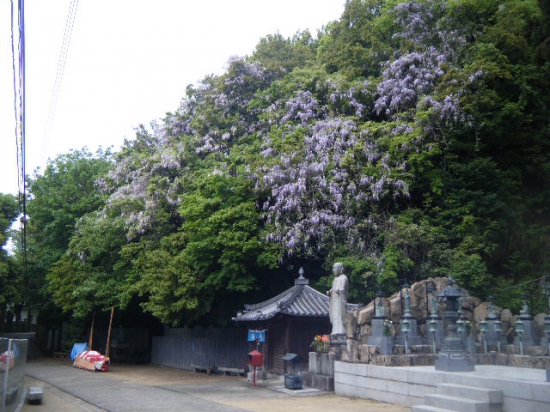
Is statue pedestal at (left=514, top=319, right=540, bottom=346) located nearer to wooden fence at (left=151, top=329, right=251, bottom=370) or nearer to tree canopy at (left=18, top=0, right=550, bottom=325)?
tree canopy at (left=18, top=0, right=550, bottom=325)

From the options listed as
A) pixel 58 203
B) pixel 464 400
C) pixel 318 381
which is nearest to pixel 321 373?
pixel 318 381

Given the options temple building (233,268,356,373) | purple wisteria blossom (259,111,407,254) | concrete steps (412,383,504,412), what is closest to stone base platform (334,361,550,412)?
concrete steps (412,383,504,412)

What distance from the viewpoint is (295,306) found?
59.6 feet

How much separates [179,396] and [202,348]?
10.2 meters

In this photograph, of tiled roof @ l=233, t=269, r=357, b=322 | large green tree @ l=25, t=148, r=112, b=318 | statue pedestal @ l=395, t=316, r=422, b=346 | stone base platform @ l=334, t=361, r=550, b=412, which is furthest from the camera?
large green tree @ l=25, t=148, r=112, b=318

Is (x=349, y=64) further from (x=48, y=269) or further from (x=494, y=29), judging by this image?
(x=48, y=269)

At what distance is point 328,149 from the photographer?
23.0 metres

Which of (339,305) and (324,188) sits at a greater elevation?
(324,188)

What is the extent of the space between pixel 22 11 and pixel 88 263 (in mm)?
23850

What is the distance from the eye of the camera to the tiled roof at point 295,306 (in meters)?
17.7

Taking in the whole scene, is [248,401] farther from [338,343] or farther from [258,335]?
[258,335]

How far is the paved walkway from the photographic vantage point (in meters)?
12.4

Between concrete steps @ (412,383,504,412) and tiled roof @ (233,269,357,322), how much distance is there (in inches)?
313

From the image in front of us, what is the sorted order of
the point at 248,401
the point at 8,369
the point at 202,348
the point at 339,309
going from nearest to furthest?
the point at 8,369 → the point at 248,401 → the point at 339,309 → the point at 202,348
